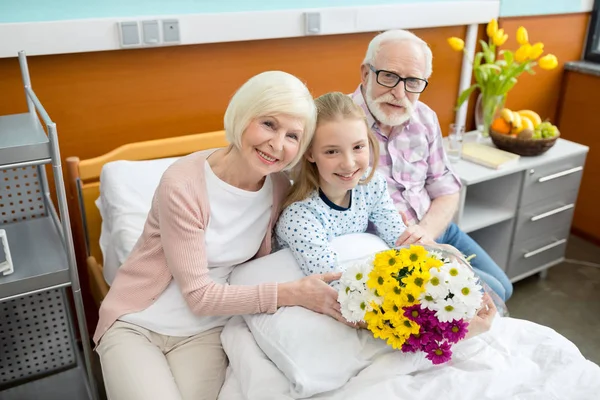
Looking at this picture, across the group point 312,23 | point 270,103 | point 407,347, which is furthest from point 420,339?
point 312,23

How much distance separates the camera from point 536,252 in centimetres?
274

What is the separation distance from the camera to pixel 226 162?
4.80 ft

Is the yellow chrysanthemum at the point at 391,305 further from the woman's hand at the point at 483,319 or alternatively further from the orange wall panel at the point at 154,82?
the orange wall panel at the point at 154,82

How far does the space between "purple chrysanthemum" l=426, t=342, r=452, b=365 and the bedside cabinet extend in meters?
1.29

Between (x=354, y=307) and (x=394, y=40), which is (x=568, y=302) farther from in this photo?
(x=354, y=307)

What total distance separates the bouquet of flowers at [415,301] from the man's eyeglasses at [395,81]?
76 cm

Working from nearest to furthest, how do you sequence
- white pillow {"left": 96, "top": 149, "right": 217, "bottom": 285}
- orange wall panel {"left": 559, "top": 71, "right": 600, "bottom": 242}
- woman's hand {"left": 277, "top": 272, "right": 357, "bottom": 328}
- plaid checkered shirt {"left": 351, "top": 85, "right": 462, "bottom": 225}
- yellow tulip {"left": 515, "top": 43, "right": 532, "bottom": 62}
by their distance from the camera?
woman's hand {"left": 277, "top": 272, "right": 357, "bottom": 328}, white pillow {"left": 96, "top": 149, "right": 217, "bottom": 285}, plaid checkered shirt {"left": 351, "top": 85, "right": 462, "bottom": 225}, yellow tulip {"left": 515, "top": 43, "right": 532, "bottom": 62}, orange wall panel {"left": 559, "top": 71, "right": 600, "bottom": 242}

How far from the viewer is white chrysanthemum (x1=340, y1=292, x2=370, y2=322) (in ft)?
3.95

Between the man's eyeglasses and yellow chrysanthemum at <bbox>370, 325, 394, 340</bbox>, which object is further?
the man's eyeglasses


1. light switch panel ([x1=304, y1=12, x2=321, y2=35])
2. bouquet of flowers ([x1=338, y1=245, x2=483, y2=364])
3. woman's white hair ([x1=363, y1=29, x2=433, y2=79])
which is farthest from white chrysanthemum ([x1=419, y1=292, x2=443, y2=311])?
light switch panel ([x1=304, y1=12, x2=321, y2=35])

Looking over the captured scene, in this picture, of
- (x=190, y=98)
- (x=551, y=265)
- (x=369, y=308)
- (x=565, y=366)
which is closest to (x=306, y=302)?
(x=369, y=308)

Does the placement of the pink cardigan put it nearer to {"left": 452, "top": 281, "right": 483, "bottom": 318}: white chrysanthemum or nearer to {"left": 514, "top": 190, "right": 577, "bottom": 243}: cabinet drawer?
{"left": 452, "top": 281, "right": 483, "bottom": 318}: white chrysanthemum

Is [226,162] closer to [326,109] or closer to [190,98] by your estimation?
[326,109]

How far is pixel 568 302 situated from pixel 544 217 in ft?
1.41
